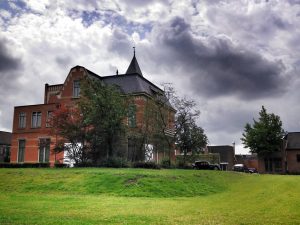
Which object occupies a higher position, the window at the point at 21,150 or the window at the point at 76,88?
the window at the point at 76,88

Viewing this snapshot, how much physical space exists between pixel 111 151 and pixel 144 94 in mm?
13418

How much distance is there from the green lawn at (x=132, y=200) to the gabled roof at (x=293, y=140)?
38.2 m

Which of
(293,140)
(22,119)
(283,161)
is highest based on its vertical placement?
(22,119)

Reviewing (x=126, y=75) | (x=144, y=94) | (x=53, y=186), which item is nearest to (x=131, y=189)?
(x=53, y=186)

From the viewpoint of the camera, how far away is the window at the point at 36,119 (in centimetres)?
5469

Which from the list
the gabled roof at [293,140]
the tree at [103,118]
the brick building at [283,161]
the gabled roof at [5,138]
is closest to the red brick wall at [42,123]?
the tree at [103,118]

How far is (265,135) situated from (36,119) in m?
37.2

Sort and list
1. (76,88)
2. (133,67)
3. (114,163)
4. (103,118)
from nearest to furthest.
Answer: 1. (114,163)
2. (103,118)
3. (76,88)
4. (133,67)

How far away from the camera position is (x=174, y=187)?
2452cm

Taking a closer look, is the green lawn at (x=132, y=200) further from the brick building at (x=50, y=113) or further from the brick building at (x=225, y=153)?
the brick building at (x=225, y=153)

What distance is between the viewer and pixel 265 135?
5950 centimetres

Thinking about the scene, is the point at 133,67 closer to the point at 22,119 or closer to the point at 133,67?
the point at 133,67

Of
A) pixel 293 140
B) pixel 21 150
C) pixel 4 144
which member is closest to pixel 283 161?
pixel 293 140

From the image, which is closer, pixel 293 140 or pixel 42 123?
pixel 42 123
